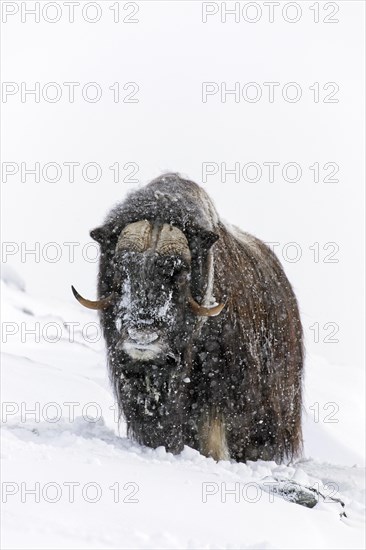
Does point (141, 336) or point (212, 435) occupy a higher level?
point (141, 336)

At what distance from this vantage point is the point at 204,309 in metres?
5.35

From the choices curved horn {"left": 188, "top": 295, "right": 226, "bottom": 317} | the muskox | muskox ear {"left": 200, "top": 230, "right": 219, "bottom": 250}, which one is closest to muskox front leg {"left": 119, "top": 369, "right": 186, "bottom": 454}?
the muskox

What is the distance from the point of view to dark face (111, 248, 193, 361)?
16.6 ft

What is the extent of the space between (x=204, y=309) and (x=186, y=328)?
0.15 m

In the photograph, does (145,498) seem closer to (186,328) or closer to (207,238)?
(186,328)

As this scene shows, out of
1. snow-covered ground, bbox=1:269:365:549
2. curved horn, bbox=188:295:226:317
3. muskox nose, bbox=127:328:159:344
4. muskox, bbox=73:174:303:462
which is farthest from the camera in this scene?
curved horn, bbox=188:295:226:317

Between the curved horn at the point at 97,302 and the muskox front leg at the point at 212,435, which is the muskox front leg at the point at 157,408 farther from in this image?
the curved horn at the point at 97,302

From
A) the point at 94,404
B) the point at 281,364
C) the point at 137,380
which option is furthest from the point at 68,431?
the point at 94,404

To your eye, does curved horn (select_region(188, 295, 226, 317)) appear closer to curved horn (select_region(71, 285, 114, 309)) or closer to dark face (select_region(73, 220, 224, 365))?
dark face (select_region(73, 220, 224, 365))


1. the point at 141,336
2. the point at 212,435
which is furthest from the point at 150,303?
the point at 212,435

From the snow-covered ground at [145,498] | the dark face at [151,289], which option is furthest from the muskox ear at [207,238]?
the snow-covered ground at [145,498]

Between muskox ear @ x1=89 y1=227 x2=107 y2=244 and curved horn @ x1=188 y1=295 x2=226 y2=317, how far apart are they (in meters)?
0.65

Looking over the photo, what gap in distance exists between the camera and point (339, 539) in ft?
12.8

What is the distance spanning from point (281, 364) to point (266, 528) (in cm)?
247
